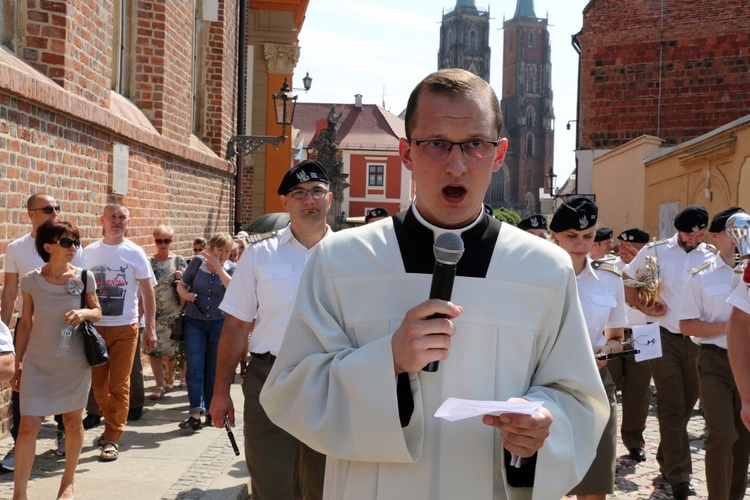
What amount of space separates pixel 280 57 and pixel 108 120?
17.3 meters

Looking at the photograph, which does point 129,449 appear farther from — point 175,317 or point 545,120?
point 545,120

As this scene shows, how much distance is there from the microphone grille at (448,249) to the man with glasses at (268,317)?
8.03ft

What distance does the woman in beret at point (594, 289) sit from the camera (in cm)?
544

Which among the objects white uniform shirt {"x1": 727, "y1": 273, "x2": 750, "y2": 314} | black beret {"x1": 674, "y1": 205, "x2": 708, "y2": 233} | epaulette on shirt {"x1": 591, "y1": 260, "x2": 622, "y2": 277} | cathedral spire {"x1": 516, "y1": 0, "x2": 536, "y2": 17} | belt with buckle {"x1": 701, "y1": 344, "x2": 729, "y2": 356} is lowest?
belt with buckle {"x1": 701, "y1": 344, "x2": 729, "y2": 356}

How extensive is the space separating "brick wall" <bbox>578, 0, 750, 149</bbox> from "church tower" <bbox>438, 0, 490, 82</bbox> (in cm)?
12918

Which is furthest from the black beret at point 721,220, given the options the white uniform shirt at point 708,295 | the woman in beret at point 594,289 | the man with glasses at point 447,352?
the man with glasses at point 447,352

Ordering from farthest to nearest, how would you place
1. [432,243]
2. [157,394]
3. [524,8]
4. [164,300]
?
1. [524,8]
2. [157,394]
3. [164,300]
4. [432,243]

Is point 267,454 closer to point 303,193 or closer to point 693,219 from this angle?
point 303,193

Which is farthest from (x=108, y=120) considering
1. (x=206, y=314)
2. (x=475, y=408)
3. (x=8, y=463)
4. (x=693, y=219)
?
(x=475, y=408)

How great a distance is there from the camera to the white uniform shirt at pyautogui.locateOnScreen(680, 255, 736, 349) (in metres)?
6.27

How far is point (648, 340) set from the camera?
21.2 feet

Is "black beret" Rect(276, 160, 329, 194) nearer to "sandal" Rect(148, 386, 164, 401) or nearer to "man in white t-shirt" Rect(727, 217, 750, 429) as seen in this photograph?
"man in white t-shirt" Rect(727, 217, 750, 429)

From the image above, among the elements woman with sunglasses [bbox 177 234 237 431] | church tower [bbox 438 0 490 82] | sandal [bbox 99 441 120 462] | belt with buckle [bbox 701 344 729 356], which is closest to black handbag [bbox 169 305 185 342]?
woman with sunglasses [bbox 177 234 237 431]

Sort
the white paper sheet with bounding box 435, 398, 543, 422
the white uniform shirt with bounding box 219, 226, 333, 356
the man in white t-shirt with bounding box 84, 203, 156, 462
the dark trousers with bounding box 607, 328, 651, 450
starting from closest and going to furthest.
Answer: the white paper sheet with bounding box 435, 398, 543, 422
the white uniform shirt with bounding box 219, 226, 333, 356
the man in white t-shirt with bounding box 84, 203, 156, 462
the dark trousers with bounding box 607, 328, 651, 450
